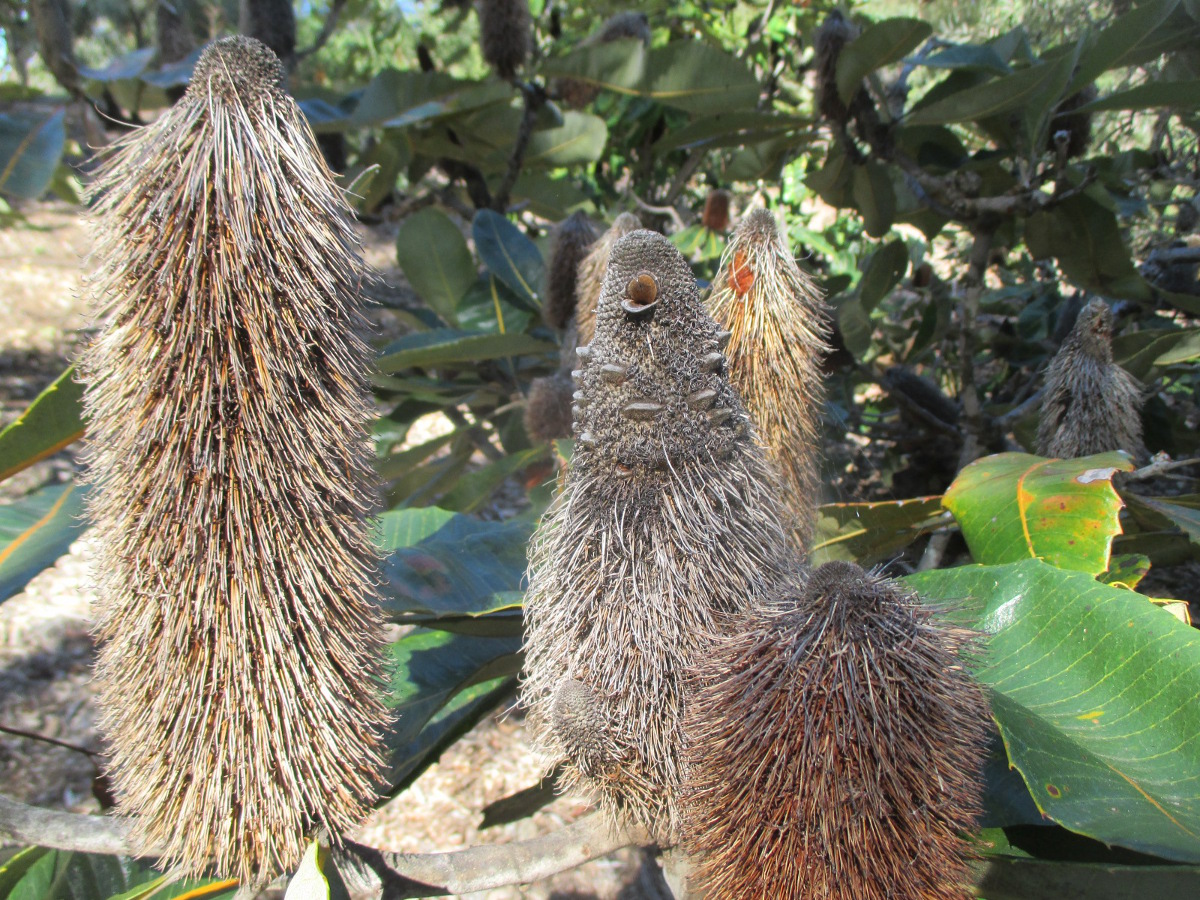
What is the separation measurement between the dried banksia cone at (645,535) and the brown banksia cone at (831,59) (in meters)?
1.50

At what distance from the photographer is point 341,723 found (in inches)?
35.9

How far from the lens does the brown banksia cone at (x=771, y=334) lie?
47.6 inches

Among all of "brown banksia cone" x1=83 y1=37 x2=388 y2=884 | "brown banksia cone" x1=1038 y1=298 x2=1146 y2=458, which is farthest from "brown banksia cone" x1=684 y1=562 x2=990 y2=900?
"brown banksia cone" x1=1038 y1=298 x2=1146 y2=458

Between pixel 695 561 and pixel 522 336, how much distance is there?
154 centimetres

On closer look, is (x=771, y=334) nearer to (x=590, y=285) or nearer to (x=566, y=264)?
(x=590, y=285)

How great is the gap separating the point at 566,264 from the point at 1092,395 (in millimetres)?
1346

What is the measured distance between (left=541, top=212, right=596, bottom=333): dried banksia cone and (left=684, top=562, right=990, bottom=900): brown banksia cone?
1.69m

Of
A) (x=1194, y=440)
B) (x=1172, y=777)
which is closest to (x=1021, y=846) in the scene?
(x=1172, y=777)

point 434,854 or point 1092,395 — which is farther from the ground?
point 1092,395

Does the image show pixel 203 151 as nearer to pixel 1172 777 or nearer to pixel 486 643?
pixel 486 643

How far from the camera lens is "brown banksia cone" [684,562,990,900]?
712 millimetres

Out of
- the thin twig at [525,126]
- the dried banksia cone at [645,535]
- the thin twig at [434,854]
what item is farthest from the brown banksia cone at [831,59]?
the thin twig at [434,854]

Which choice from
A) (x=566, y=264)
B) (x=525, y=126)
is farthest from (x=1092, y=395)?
(x=525, y=126)

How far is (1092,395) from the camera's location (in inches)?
61.2
